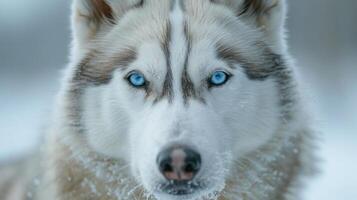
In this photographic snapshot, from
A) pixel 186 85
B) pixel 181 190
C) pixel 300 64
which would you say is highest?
pixel 300 64

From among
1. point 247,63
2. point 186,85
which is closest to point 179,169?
point 186,85

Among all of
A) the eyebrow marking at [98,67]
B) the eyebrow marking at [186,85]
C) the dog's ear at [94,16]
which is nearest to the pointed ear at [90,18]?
the dog's ear at [94,16]

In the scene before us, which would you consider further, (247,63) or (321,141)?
(321,141)

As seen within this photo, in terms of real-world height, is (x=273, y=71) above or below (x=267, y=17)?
below

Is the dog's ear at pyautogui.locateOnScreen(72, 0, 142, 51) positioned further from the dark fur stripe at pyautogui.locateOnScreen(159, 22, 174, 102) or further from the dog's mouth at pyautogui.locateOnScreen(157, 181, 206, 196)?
the dog's mouth at pyautogui.locateOnScreen(157, 181, 206, 196)

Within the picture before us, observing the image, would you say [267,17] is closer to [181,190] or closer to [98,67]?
[98,67]

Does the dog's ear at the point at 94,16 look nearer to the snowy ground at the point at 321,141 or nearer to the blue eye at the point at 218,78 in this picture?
the snowy ground at the point at 321,141

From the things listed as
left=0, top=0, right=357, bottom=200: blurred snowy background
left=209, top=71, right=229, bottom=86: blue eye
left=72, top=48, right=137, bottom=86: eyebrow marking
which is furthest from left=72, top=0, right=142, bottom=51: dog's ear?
left=0, top=0, right=357, bottom=200: blurred snowy background
